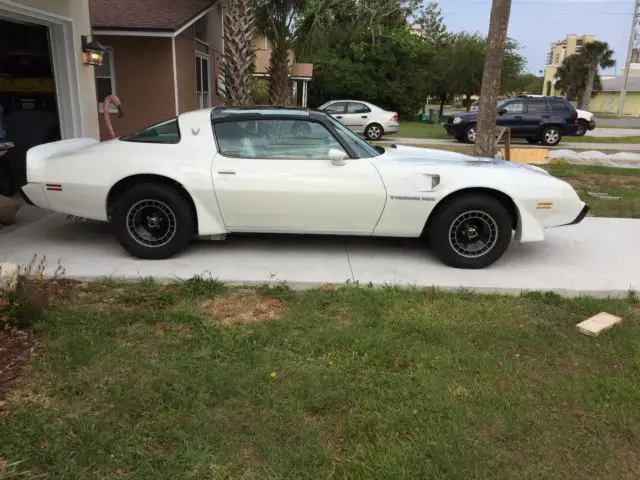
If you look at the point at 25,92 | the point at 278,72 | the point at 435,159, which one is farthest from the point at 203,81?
the point at 435,159

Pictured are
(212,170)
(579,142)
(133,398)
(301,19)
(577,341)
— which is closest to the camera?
(133,398)

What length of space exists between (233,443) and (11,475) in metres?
0.93

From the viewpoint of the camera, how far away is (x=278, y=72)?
44.4 ft

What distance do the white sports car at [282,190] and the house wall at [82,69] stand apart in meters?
3.00

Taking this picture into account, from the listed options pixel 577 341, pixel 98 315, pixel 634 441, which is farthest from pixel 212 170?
pixel 634 441

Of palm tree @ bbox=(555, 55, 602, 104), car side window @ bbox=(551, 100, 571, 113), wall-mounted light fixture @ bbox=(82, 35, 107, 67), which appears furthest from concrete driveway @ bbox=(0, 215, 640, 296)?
palm tree @ bbox=(555, 55, 602, 104)

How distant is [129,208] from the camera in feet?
15.9

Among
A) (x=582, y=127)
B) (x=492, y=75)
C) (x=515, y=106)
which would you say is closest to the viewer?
(x=492, y=75)

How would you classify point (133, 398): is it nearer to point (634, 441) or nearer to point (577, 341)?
point (634, 441)

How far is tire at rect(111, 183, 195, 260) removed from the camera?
15.8 feet

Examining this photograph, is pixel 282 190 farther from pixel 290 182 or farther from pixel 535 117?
pixel 535 117

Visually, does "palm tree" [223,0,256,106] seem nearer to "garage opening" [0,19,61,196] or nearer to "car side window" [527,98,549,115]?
"garage opening" [0,19,61,196]

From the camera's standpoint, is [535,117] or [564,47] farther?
[564,47]

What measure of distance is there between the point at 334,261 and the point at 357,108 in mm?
16560
